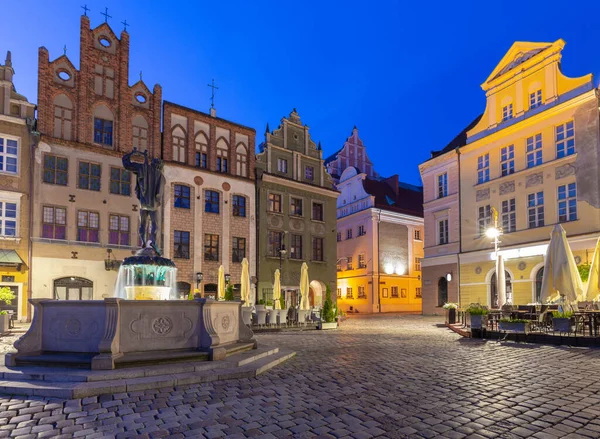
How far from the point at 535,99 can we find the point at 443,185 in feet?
30.6

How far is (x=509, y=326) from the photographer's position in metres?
15.0

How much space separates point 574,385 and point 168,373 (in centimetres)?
684

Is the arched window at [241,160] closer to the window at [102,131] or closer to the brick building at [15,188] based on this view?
the window at [102,131]

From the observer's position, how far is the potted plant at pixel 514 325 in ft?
47.5

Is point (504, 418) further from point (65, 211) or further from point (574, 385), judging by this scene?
point (65, 211)

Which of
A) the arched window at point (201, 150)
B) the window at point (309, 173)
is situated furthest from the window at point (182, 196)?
the window at point (309, 173)

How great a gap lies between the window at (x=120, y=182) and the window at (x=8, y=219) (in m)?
5.30

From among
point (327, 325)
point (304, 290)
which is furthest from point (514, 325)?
point (304, 290)

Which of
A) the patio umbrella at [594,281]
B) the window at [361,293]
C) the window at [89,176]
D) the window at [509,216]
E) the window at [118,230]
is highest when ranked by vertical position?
the window at [89,176]

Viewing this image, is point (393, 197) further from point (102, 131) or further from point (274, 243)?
point (102, 131)

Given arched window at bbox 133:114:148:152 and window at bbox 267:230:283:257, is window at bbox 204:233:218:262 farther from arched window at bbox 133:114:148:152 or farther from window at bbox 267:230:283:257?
arched window at bbox 133:114:148:152

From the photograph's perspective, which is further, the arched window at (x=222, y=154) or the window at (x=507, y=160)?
the arched window at (x=222, y=154)

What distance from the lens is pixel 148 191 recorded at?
1218 centimetres

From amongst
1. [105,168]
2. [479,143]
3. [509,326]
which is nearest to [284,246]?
[105,168]
